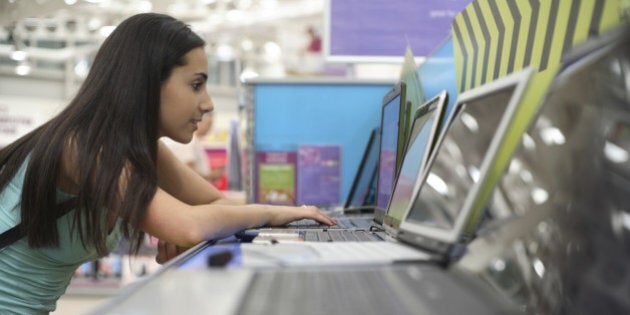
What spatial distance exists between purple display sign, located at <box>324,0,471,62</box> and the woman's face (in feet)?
4.92

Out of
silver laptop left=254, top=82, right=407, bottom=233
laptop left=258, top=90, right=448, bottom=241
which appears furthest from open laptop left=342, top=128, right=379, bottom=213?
laptop left=258, top=90, right=448, bottom=241

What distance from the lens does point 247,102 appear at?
3070mm

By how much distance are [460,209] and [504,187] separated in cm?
11

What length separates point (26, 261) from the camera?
1.67 meters

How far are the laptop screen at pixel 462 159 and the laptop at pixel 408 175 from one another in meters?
0.14

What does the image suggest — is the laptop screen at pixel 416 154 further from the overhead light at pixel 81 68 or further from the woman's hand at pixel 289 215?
the overhead light at pixel 81 68

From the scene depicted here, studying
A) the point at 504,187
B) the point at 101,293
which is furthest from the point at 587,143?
the point at 101,293

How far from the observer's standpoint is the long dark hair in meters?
1.49

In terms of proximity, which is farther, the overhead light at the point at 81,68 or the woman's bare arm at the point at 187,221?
the overhead light at the point at 81,68

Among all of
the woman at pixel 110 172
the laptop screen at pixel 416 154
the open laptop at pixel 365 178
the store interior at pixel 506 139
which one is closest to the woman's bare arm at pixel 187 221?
the woman at pixel 110 172

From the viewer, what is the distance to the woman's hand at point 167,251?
73.7 inches

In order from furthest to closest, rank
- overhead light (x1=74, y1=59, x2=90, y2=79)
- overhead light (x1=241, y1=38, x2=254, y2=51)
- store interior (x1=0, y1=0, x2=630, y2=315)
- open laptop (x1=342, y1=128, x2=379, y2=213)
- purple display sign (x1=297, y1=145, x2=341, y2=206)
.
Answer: overhead light (x1=241, y1=38, x2=254, y2=51)
overhead light (x1=74, y1=59, x2=90, y2=79)
purple display sign (x1=297, y1=145, x2=341, y2=206)
open laptop (x1=342, y1=128, x2=379, y2=213)
store interior (x1=0, y1=0, x2=630, y2=315)

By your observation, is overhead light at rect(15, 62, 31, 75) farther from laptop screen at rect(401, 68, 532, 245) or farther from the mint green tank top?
laptop screen at rect(401, 68, 532, 245)

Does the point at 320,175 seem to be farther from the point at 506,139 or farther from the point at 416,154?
the point at 506,139
